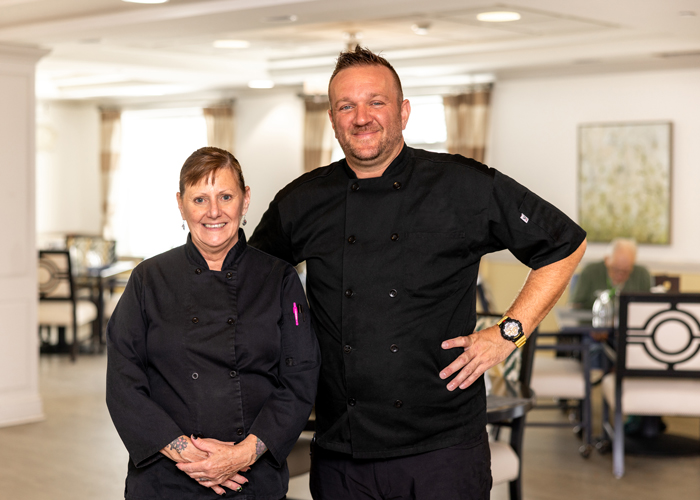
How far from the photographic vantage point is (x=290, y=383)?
2072mm

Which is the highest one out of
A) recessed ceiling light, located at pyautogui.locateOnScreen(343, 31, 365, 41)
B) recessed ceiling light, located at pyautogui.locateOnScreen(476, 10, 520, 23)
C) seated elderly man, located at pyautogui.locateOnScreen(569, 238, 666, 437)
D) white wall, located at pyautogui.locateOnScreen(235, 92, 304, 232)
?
recessed ceiling light, located at pyautogui.locateOnScreen(343, 31, 365, 41)

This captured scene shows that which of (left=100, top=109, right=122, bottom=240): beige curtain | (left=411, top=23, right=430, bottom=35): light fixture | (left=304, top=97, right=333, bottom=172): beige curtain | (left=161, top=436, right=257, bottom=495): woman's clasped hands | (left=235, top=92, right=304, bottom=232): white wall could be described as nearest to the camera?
(left=161, top=436, right=257, bottom=495): woman's clasped hands

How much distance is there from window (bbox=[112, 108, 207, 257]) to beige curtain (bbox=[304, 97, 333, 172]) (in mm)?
2178

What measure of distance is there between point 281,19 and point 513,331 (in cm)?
380

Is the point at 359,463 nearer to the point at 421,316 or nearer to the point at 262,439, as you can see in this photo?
the point at 262,439

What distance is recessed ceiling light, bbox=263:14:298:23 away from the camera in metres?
5.24

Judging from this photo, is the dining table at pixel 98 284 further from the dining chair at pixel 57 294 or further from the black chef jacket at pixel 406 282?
the black chef jacket at pixel 406 282

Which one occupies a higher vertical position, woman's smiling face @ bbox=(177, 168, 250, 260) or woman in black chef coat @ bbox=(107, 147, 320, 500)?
woman's smiling face @ bbox=(177, 168, 250, 260)

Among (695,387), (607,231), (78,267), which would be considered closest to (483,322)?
(695,387)

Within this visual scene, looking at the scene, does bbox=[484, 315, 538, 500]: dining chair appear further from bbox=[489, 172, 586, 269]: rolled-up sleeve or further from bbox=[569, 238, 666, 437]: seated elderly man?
bbox=[569, 238, 666, 437]: seated elderly man

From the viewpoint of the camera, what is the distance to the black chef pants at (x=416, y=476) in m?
2.04

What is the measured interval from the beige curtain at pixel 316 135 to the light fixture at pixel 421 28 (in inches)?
119

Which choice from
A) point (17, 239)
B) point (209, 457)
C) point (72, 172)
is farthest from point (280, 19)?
point (72, 172)

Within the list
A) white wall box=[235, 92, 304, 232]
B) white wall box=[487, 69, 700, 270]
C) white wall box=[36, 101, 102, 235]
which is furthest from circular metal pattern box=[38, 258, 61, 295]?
white wall box=[487, 69, 700, 270]
